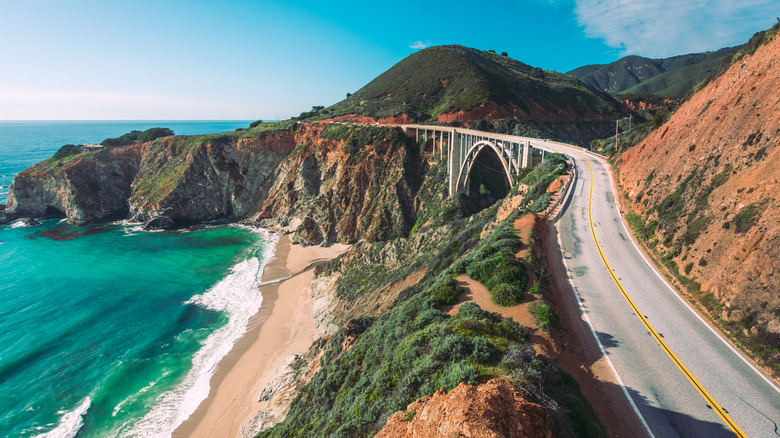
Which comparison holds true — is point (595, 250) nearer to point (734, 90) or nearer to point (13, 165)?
point (734, 90)

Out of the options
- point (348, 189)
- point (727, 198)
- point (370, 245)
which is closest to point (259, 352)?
point (370, 245)

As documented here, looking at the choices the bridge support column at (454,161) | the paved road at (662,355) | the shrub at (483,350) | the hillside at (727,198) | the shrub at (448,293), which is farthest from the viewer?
the bridge support column at (454,161)

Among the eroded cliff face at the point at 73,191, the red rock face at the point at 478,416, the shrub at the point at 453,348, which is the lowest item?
the eroded cliff face at the point at 73,191

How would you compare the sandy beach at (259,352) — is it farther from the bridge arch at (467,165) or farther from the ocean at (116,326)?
the bridge arch at (467,165)

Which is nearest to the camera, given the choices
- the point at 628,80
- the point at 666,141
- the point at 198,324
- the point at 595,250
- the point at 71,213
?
the point at 595,250

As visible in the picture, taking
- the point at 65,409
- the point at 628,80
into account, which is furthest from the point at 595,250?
the point at 628,80

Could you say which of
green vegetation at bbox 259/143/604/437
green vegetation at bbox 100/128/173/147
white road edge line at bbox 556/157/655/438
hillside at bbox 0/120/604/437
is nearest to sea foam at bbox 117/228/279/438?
hillside at bbox 0/120/604/437

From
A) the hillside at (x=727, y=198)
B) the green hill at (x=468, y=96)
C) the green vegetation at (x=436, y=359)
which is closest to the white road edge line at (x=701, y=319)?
the hillside at (x=727, y=198)
